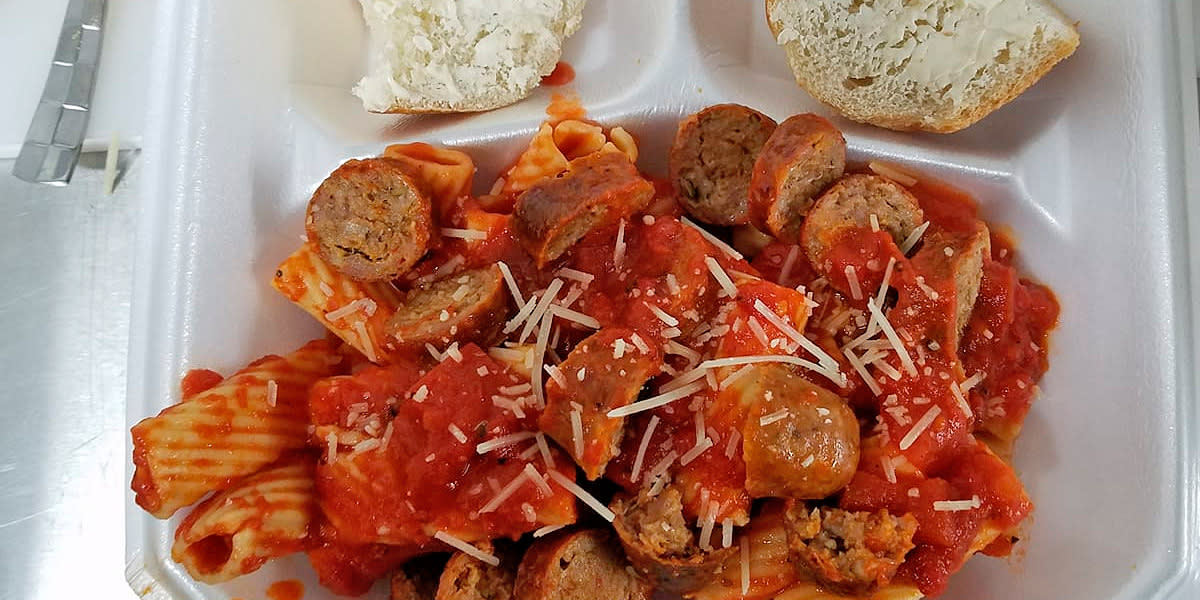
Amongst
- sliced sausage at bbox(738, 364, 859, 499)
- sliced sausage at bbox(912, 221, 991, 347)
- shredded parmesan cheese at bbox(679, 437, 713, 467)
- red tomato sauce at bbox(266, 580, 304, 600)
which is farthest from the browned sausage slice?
red tomato sauce at bbox(266, 580, 304, 600)

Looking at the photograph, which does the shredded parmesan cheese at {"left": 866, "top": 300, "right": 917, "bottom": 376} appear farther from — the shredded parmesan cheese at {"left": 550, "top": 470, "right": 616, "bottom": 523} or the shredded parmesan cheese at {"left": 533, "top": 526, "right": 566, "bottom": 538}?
the shredded parmesan cheese at {"left": 533, "top": 526, "right": 566, "bottom": 538}

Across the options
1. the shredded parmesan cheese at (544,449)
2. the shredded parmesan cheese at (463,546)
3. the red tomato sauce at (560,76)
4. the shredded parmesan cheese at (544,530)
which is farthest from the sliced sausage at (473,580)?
the red tomato sauce at (560,76)

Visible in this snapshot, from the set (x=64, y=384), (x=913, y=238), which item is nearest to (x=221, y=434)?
(x=64, y=384)

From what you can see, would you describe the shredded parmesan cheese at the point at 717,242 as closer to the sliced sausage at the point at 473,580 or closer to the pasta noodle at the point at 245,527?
the sliced sausage at the point at 473,580

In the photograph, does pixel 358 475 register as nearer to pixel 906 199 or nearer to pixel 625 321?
pixel 625 321

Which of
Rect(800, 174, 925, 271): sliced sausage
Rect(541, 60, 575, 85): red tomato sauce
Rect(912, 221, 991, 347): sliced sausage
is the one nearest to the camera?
Rect(912, 221, 991, 347): sliced sausage
